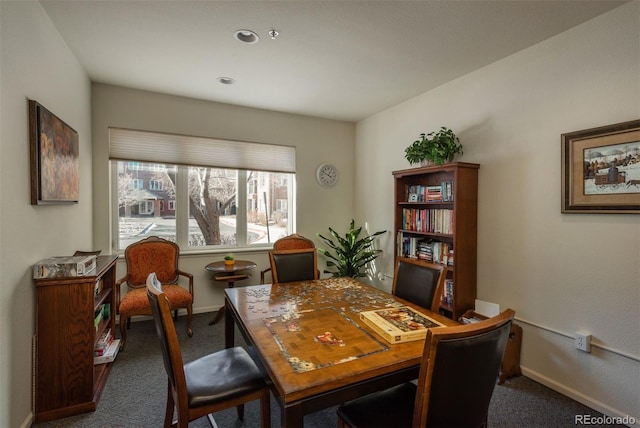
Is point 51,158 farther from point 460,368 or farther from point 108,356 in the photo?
point 460,368

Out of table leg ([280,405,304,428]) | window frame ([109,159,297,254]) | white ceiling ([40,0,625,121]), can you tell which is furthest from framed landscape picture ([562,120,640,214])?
window frame ([109,159,297,254])

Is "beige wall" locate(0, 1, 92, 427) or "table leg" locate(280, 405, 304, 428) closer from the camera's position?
"table leg" locate(280, 405, 304, 428)

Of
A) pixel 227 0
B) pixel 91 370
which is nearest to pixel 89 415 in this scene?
pixel 91 370

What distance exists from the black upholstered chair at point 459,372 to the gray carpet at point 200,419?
1086mm

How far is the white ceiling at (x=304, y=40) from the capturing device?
1.96 meters

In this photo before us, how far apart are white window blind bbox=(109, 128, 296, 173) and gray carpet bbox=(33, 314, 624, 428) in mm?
2135

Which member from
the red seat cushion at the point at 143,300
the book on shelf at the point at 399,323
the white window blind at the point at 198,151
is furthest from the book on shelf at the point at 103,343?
the book on shelf at the point at 399,323

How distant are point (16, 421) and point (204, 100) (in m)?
3.25

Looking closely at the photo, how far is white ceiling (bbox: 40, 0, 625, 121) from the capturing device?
196 centimetres

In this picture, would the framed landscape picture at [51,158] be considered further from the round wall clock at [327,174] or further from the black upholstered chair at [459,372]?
the round wall clock at [327,174]

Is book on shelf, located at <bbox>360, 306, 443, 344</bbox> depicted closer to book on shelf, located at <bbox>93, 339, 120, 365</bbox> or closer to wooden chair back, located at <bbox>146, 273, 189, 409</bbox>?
wooden chair back, located at <bbox>146, 273, 189, 409</bbox>

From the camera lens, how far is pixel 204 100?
366cm

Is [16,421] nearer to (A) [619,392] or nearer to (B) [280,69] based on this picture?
(B) [280,69]

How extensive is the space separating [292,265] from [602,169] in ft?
7.61
